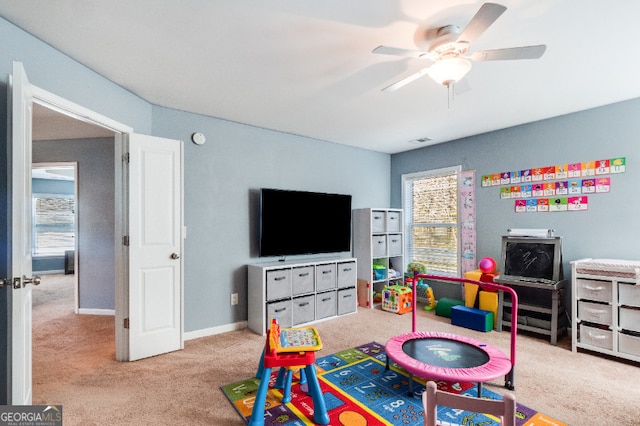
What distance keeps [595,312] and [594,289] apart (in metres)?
0.21

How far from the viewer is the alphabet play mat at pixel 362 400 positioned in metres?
2.07

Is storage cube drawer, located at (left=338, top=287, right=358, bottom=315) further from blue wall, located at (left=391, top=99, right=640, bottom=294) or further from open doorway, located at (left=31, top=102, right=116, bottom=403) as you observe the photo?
open doorway, located at (left=31, top=102, right=116, bottom=403)

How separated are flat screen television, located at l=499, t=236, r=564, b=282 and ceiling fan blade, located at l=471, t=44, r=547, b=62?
2.46 m

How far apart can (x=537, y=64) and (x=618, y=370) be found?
2.67m

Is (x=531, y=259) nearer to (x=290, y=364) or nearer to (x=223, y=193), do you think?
(x=290, y=364)

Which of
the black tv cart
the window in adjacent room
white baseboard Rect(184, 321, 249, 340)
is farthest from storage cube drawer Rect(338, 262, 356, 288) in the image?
the window in adjacent room

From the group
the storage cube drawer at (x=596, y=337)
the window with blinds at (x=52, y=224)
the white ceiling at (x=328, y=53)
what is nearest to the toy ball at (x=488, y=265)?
the storage cube drawer at (x=596, y=337)

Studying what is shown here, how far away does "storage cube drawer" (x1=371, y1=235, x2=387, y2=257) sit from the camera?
189 inches

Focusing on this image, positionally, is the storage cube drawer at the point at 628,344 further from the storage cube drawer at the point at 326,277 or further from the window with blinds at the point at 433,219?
the storage cube drawer at the point at 326,277

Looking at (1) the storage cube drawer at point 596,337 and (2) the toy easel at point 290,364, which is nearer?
(2) the toy easel at point 290,364

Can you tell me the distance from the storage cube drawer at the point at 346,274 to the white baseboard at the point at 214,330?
4.35 ft

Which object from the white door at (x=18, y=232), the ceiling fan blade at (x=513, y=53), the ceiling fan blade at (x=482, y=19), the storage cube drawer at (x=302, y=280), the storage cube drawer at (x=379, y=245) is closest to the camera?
the ceiling fan blade at (x=482, y=19)

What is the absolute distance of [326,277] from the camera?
4191 mm

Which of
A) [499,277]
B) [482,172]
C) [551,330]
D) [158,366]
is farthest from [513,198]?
[158,366]
